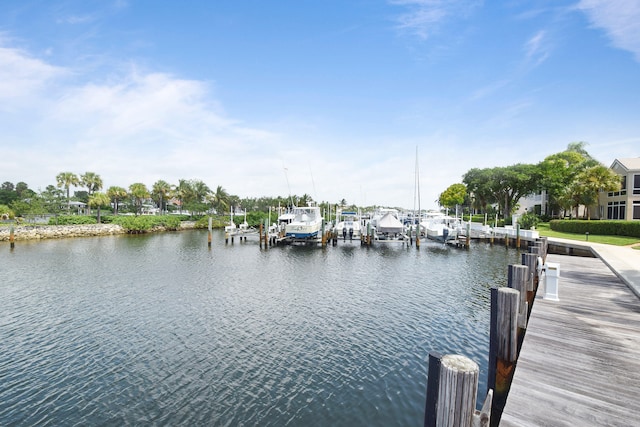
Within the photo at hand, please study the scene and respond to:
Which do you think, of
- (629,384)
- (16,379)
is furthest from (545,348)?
(16,379)

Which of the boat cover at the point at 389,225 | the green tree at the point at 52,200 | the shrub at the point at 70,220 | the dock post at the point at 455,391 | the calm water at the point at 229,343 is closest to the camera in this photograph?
the dock post at the point at 455,391

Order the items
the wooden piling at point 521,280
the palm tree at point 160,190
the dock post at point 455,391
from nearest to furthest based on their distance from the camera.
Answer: the dock post at point 455,391
the wooden piling at point 521,280
the palm tree at point 160,190

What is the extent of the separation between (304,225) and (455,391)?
33953 mm

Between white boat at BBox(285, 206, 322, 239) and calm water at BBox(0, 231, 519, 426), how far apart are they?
15322mm

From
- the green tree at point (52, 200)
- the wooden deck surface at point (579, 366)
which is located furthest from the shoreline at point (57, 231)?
the wooden deck surface at point (579, 366)

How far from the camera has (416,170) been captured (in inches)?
1919

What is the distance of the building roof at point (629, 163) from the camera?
36931 millimetres

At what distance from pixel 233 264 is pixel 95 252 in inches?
621

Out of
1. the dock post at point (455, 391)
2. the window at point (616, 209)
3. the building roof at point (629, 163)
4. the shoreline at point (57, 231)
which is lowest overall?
the shoreline at point (57, 231)

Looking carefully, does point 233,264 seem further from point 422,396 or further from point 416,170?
point 416,170

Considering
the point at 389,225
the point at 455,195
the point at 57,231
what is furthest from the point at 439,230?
the point at 455,195

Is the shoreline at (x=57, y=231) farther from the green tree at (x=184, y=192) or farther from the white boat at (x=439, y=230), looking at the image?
the white boat at (x=439, y=230)

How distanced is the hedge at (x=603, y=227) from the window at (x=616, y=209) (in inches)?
266

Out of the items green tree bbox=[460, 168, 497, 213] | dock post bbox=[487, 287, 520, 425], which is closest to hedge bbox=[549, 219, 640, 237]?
green tree bbox=[460, 168, 497, 213]
